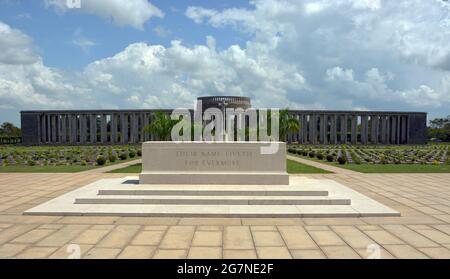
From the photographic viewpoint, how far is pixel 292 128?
901 inches

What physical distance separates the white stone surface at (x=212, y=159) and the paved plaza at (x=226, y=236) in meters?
3.22

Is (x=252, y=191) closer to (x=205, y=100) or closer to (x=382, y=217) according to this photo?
(x=382, y=217)

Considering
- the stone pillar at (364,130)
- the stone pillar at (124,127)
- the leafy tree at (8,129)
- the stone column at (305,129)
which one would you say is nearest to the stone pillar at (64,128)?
the stone pillar at (124,127)

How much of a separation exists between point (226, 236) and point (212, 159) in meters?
4.76

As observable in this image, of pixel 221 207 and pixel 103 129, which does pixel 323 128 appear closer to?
pixel 103 129

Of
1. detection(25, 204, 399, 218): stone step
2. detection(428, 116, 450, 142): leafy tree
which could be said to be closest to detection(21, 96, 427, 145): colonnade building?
detection(428, 116, 450, 142): leafy tree

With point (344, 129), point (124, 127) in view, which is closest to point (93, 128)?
point (124, 127)

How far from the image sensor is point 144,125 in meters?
73.9

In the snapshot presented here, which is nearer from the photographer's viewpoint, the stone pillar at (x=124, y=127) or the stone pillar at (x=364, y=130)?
the stone pillar at (x=124, y=127)

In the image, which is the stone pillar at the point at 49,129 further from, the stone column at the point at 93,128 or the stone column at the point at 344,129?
the stone column at the point at 344,129

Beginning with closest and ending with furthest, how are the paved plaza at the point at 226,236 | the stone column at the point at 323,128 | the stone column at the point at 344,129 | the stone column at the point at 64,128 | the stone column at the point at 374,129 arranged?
1. the paved plaza at the point at 226,236
2. the stone column at the point at 323,128
3. the stone column at the point at 344,129
4. the stone column at the point at 374,129
5. the stone column at the point at 64,128

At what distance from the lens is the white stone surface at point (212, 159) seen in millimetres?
10953

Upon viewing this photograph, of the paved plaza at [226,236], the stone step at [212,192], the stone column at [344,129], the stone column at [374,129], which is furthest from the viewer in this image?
the stone column at [374,129]
